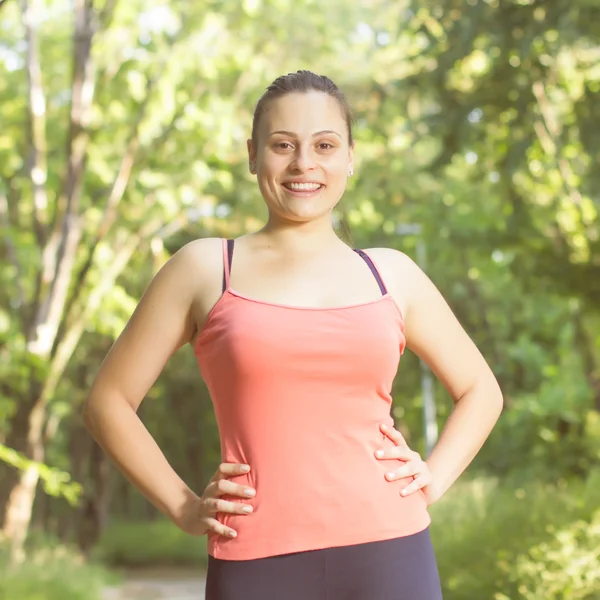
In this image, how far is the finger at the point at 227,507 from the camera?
256 centimetres

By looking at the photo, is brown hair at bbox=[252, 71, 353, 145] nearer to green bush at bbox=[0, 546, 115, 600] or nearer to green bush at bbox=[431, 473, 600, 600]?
green bush at bbox=[431, 473, 600, 600]

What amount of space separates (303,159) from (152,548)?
30302mm

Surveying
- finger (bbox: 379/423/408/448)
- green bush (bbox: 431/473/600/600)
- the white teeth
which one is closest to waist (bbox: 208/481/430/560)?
finger (bbox: 379/423/408/448)

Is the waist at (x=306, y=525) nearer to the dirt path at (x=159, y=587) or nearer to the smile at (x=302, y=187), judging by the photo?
the smile at (x=302, y=187)

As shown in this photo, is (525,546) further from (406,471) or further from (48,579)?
(406,471)

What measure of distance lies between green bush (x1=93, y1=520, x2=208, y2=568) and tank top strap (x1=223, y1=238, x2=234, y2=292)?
2873 centimetres

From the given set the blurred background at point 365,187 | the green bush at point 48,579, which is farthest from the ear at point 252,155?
the green bush at point 48,579

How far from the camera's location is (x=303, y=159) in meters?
2.74

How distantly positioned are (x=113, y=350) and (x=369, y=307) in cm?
62

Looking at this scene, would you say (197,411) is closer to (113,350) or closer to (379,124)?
(379,124)

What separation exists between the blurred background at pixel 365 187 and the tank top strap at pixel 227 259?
44 centimetres

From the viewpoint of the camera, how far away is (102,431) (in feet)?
9.33

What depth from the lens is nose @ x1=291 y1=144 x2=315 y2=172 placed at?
273cm

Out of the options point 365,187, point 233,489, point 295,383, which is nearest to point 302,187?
point 295,383
